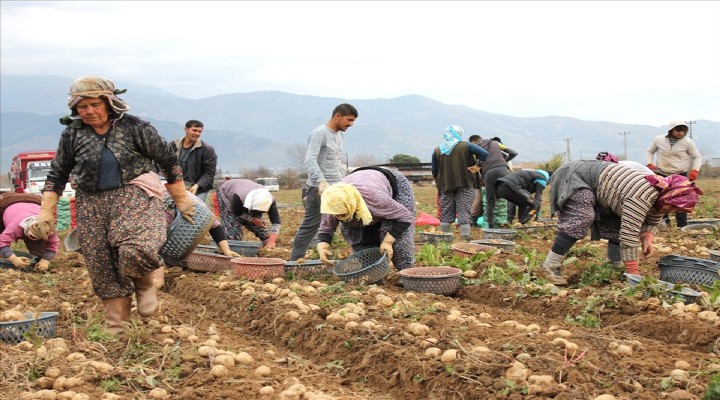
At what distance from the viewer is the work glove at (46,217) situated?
4.09 metres

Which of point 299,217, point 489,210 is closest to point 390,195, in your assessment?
point 489,210

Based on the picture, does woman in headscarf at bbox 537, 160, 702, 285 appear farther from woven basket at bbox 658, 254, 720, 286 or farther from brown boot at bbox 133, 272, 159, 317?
brown boot at bbox 133, 272, 159, 317

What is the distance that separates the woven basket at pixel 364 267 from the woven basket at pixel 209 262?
4.30 ft

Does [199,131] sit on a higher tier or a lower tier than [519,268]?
higher

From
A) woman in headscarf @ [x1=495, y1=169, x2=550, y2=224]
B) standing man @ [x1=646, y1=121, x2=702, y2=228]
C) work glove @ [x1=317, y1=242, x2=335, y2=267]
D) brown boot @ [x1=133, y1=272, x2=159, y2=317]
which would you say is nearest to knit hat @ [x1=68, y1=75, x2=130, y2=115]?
brown boot @ [x1=133, y1=272, x2=159, y2=317]

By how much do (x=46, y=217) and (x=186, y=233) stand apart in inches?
62.8

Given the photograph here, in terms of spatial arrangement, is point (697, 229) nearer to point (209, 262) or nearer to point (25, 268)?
point (209, 262)

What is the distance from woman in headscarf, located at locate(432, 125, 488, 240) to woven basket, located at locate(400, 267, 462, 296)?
9.87ft

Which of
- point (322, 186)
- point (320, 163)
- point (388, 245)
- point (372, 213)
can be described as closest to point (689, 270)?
point (388, 245)

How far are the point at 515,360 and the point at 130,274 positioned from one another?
2.03 meters

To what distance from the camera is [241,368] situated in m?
Result: 3.51

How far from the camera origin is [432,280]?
5.30m

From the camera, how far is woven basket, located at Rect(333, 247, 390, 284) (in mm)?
5340

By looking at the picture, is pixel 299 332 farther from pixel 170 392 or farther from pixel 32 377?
pixel 32 377
